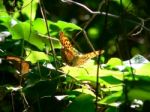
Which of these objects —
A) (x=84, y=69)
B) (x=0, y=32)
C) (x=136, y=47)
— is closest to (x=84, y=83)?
(x=84, y=69)

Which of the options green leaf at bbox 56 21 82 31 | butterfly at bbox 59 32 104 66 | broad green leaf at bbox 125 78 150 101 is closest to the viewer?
broad green leaf at bbox 125 78 150 101

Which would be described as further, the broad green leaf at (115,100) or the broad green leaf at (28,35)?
the broad green leaf at (28,35)

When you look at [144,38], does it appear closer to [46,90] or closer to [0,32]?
[0,32]

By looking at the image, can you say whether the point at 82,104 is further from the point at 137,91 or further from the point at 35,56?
the point at 35,56

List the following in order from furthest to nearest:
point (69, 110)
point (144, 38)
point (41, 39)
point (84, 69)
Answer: point (144, 38), point (41, 39), point (84, 69), point (69, 110)

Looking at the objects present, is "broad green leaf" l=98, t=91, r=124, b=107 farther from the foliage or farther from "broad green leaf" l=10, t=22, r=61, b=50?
"broad green leaf" l=10, t=22, r=61, b=50

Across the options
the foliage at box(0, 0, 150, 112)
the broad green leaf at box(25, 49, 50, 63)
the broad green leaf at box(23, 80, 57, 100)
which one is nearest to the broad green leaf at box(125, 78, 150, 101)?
the foliage at box(0, 0, 150, 112)

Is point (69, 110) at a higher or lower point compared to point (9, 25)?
lower

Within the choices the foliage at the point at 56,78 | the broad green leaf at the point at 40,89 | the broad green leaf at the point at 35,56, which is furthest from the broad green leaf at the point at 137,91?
the broad green leaf at the point at 35,56

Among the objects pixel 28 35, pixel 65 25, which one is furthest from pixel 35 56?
pixel 65 25

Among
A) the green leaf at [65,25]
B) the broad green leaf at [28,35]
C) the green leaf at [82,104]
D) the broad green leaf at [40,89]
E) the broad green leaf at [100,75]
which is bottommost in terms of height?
the green leaf at [82,104]

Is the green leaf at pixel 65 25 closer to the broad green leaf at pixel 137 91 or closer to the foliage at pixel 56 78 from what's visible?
the foliage at pixel 56 78
